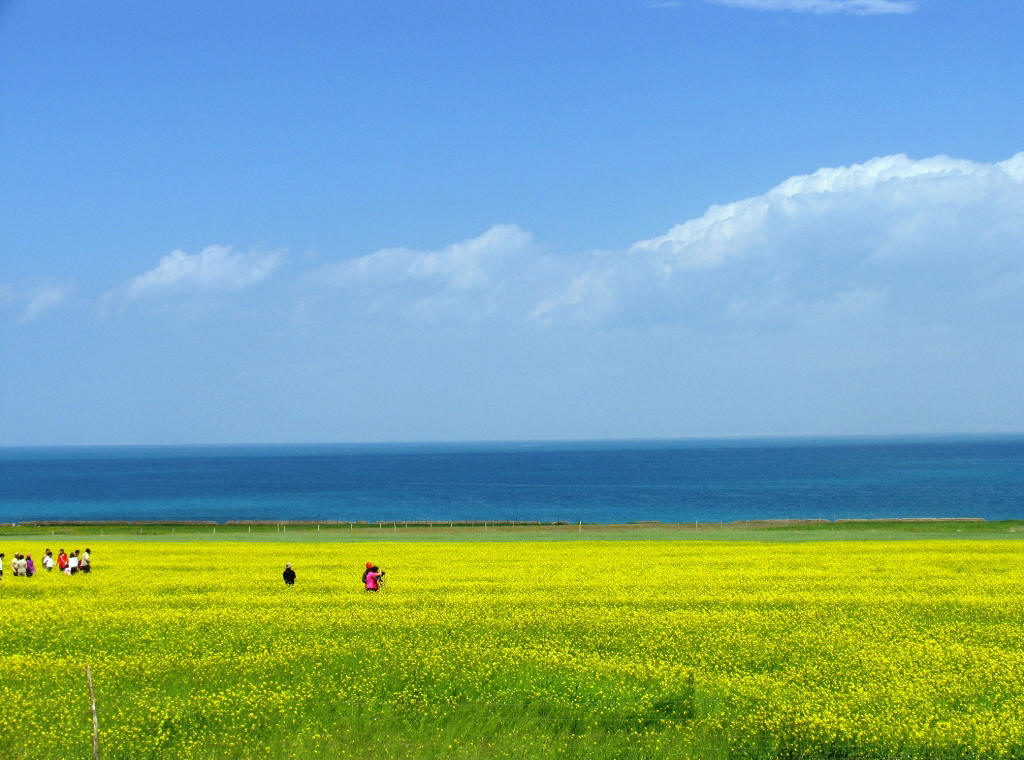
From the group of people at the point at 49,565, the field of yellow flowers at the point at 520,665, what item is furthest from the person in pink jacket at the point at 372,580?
the group of people at the point at 49,565

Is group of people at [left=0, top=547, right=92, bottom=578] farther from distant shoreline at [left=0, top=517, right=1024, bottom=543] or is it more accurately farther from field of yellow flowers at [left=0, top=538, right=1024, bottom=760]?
distant shoreline at [left=0, top=517, right=1024, bottom=543]

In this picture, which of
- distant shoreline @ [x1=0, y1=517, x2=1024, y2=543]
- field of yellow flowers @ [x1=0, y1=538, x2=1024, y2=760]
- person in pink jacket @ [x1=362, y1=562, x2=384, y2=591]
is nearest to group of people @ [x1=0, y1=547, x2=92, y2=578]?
field of yellow flowers @ [x1=0, y1=538, x2=1024, y2=760]

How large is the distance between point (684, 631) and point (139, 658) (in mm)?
14455

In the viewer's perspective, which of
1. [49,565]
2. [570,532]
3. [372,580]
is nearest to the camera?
[372,580]

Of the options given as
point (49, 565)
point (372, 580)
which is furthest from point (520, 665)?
point (49, 565)

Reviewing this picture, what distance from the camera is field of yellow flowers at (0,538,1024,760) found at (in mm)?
17734

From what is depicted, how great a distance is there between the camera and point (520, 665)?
22469 mm

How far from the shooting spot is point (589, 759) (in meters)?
16.9

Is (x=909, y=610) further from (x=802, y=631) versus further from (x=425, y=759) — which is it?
(x=425, y=759)

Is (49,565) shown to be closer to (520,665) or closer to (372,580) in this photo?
(372,580)

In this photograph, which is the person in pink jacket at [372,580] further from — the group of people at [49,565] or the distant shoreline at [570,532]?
the distant shoreline at [570,532]

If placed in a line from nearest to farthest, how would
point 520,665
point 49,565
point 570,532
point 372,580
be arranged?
point 520,665 → point 372,580 → point 49,565 → point 570,532

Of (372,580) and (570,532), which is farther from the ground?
(372,580)

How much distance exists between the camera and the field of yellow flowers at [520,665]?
58.2ft
